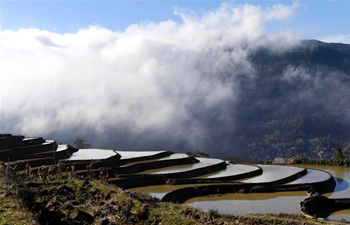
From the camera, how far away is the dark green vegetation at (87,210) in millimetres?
7836

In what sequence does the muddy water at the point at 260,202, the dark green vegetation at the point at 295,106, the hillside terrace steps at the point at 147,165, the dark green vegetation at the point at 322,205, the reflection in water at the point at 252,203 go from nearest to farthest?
the muddy water at the point at 260,202, the reflection in water at the point at 252,203, the dark green vegetation at the point at 322,205, the hillside terrace steps at the point at 147,165, the dark green vegetation at the point at 295,106

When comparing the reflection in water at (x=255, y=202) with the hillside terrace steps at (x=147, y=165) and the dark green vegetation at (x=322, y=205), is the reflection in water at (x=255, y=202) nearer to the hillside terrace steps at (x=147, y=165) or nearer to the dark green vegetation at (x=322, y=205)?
the dark green vegetation at (x=322, y=205)

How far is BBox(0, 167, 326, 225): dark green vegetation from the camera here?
7.84 metres

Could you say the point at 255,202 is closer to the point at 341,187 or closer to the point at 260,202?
the point at 260,202

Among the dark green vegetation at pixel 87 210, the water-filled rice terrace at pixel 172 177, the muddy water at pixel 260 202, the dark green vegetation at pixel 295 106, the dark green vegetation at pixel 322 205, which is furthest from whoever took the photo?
the dark green vegetation at pixel 295 106

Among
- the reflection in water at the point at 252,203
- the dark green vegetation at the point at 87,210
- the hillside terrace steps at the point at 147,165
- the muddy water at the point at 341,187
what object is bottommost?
the muddy water at the point at 341,187

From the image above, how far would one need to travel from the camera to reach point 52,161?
23672 millimetres

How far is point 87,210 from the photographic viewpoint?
873cm

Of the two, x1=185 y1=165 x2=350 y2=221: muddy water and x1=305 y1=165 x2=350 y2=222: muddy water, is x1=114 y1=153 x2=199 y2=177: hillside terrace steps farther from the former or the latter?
x1=305 y1=165 x2=350 y2=222: muddy water

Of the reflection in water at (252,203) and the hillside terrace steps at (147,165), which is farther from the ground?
the hillside terrace steps at (147,165)

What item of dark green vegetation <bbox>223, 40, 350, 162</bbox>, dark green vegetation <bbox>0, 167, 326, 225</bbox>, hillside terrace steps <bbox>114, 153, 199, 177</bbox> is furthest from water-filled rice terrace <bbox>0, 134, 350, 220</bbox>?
dark green vegetation <bbox>223, 40, 350, 162</bbox>

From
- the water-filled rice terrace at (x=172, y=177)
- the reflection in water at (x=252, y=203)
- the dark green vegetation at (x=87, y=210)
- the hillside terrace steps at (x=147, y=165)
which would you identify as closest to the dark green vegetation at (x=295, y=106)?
the hillside terrace steps at (x=147, y=165)

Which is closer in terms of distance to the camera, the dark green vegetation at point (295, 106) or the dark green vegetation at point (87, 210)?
the dark green vegetation at point (87, 210)

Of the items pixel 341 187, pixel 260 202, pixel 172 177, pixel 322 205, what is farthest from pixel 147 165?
pixel 341 187
